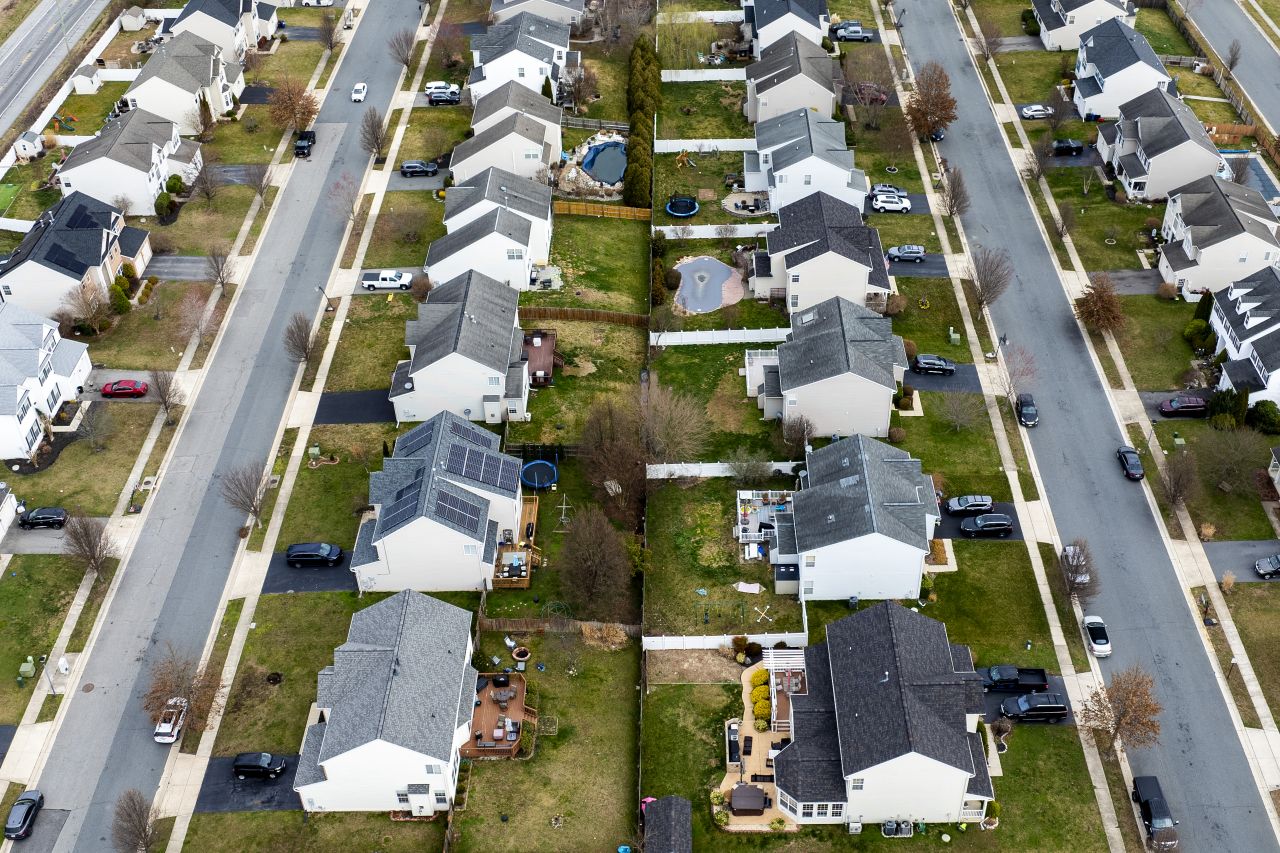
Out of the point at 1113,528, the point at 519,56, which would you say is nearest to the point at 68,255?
the point at 519,56

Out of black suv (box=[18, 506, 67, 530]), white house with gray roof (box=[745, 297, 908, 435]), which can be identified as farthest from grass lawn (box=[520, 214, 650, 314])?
black suv (box=[18, 506, 67, 530])

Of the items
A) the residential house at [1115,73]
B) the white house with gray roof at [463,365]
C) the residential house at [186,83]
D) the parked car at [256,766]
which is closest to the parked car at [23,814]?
the parked car at [256,766]

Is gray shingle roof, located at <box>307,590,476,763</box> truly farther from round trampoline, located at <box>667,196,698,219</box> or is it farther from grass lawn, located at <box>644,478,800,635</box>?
round trampoline, located at <box>667,196,698,219</box>

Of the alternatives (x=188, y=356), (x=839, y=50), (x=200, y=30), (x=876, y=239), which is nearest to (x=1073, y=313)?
(x=876, y=239)

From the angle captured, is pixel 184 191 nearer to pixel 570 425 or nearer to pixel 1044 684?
pixel 570 425

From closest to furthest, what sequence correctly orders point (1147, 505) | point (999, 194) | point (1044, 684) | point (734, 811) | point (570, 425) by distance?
point (734, 811) → point (1044, 684) → point (1147, 505) → point (570, 425) → point (999, 194)

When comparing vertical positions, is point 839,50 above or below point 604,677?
above

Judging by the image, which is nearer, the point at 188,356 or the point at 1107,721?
the point at 1107,721
